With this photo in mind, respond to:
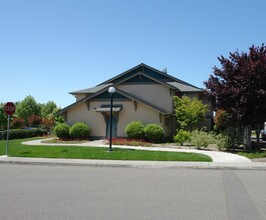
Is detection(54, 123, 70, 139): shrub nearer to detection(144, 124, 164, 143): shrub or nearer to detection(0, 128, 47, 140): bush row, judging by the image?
detection(0, 128, 47, 140): bush row

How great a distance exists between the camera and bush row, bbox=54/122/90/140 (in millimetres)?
29641

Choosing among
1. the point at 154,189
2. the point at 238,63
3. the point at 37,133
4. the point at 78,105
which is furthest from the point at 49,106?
the point at 154,189

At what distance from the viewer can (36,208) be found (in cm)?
728

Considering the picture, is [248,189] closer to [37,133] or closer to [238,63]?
[238,63]

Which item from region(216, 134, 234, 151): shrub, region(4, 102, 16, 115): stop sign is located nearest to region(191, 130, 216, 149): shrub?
region(216, 134, 234, 151): shrub

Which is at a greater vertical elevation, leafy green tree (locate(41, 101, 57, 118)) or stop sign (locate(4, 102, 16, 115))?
leafy green tree (locate(41, 101, 57, 118))

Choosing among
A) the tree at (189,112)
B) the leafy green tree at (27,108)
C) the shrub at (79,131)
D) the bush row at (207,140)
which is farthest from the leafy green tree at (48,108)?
the bush row at (207,140)

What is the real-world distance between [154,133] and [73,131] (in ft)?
22.8

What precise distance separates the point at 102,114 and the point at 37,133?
12148mm

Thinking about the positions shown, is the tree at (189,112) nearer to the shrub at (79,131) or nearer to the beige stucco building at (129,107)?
the beige stucco building at (129,107)

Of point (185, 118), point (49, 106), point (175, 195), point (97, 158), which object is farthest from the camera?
point (49, 106)

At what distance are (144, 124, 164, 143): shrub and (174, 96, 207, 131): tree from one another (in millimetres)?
3368

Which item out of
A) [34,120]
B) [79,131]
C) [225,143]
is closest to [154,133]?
[225,143]

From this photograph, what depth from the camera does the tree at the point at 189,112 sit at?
98.7ft
